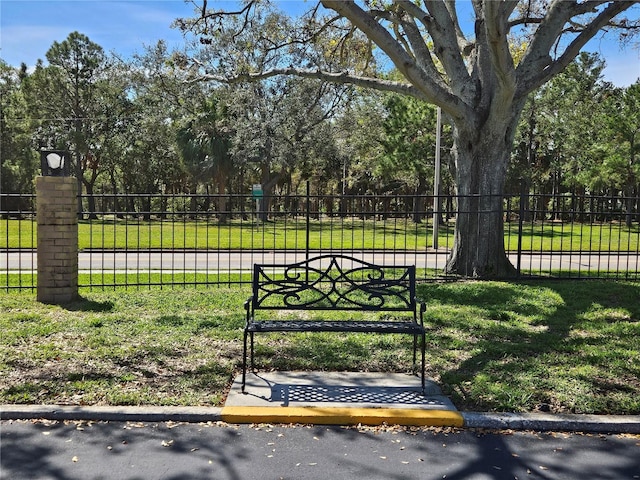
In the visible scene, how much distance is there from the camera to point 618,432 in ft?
13.9

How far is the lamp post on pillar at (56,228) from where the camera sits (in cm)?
755

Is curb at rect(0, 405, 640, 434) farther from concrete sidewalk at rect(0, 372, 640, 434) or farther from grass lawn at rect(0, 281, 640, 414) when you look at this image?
grass lawn at rect(0, 281, 640, 414)

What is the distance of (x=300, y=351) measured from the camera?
592cm

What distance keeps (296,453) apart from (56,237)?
5285mm

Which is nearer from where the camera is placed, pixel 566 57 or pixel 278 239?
pixel 566 57

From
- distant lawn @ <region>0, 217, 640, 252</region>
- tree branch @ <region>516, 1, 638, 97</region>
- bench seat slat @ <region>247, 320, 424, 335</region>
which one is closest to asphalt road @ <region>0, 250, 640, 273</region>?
distant lawn @ <region>0, 217, 640, 252</region>

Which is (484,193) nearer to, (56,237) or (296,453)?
(56,237)

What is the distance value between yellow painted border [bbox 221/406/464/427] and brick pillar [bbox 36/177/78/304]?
14.4 feet

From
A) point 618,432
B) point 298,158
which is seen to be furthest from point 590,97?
point 618,432

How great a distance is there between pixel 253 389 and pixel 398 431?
134 centimetres

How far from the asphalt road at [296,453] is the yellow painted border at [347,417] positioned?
0.08m

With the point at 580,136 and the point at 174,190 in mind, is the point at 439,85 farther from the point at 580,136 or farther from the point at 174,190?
A: the point at 174,190

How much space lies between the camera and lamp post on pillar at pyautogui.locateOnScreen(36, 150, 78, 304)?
7551mm

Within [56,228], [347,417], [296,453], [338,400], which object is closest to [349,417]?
[347,417]
